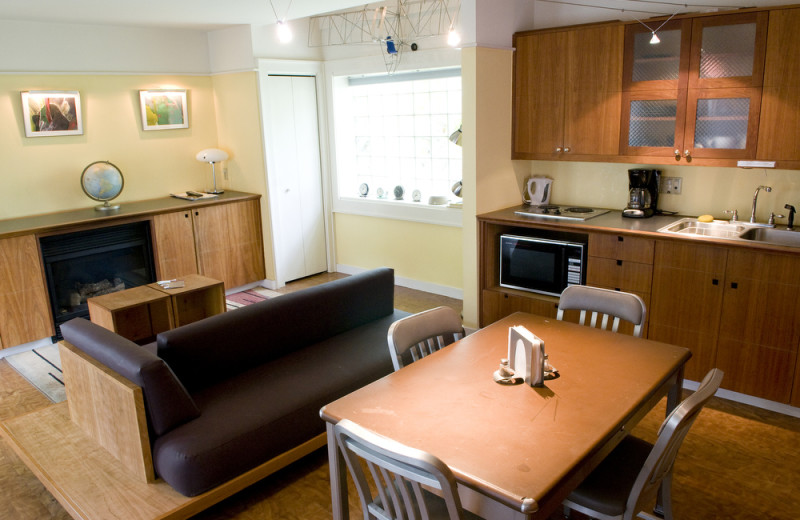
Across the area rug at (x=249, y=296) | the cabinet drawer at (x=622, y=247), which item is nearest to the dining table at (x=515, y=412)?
the cabinet drawer at (x=622, y=247)

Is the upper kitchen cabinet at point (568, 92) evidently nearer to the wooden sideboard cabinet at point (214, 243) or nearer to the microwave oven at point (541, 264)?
the microwave oven at point (541, 264)

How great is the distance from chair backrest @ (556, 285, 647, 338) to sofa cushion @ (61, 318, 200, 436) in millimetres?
1790

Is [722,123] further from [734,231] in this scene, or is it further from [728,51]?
[734,231]

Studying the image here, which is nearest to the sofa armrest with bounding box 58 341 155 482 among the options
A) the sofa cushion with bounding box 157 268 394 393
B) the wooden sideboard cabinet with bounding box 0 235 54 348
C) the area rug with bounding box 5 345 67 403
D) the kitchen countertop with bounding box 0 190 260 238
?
the sofa cushion with bounding box 157 268 394 393

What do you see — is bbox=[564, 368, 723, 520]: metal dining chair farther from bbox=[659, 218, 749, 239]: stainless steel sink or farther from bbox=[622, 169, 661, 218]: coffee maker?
bbox=[622, 169, 661, 218]: coffee maker

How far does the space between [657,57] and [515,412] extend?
8.93 feet

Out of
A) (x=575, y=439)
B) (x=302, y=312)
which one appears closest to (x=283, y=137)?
(x=302, y=312)

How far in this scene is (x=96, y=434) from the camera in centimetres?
291

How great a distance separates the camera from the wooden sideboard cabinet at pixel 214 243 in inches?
207

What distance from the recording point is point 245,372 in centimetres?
313

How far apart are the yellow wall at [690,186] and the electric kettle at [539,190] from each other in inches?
4.1

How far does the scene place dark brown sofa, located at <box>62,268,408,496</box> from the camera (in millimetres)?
2533

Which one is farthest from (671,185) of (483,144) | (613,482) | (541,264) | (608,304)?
(613,482)

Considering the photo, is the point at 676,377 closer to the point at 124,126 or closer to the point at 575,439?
the point at 575,439
